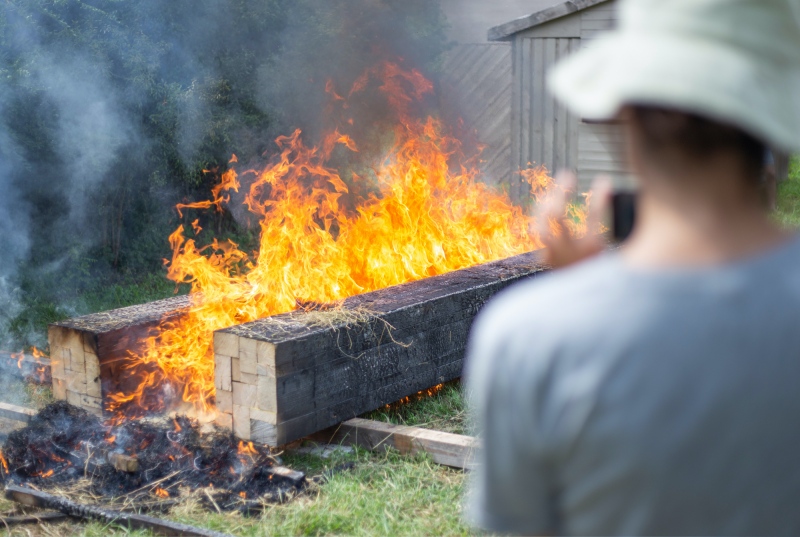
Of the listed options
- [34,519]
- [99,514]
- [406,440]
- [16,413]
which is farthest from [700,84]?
[16,413]

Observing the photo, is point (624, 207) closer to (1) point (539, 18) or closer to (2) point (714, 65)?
(2) point (714, 65)

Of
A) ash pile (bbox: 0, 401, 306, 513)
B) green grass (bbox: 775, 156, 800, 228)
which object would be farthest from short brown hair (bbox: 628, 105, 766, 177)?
green grass (bbox: 775, 156, 800, 228)

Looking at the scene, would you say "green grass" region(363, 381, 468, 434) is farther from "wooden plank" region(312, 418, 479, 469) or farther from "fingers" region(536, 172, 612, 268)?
"fingers" region(536, 172, 612, 268)

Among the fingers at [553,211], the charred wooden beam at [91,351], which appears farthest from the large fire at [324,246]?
the fingers at [553,211]

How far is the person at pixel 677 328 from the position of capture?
108cm

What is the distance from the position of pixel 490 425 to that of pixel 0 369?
586cm

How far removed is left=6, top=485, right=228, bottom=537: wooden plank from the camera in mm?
3934

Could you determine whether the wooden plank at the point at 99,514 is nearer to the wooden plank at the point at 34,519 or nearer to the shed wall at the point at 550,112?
the wooden plank at the point at 34,519

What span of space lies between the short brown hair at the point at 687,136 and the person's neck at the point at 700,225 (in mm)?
29

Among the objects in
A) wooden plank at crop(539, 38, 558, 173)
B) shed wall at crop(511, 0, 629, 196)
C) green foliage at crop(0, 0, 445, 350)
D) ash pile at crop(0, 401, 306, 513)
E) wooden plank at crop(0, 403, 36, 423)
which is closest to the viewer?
ash pile at crop(0, 401, 306, 513)

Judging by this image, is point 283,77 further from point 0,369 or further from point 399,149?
point 0,369

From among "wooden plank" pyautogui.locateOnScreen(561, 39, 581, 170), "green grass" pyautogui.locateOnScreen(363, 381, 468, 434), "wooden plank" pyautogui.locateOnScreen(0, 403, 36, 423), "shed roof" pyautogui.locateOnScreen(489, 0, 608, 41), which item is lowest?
"green grass" pyautogui.locateOnScreen(363, 381, 468, 434)

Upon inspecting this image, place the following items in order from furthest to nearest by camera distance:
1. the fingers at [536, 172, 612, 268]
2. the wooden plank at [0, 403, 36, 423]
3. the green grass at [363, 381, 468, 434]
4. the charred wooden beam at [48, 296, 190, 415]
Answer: the green grass at [363, 381, 468, 434] → the wooden plank at [0, 403, 36, 423] → the charred wooden beam at [48, 296, 190, 415] → the fingers at [536, 172, 612, 268]

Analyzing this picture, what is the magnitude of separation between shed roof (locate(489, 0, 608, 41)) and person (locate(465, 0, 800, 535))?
447 inches
